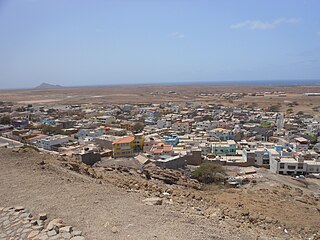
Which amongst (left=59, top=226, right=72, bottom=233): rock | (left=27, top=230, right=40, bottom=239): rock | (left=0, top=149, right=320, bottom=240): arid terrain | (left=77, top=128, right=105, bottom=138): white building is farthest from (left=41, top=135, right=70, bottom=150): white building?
(left=59, top=226, right=72, bottom=233): rock

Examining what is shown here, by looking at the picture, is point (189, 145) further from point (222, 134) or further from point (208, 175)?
point (208, 175)

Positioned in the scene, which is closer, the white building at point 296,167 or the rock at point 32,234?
the rock at point 32,234

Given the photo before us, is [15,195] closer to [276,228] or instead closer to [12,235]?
[12,235]

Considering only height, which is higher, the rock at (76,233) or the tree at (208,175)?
the rock at (76,233)

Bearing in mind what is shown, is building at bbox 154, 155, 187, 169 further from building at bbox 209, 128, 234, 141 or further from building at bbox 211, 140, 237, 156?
building at bbox 209, 128, 234, 141

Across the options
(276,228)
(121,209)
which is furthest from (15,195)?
(276,228)

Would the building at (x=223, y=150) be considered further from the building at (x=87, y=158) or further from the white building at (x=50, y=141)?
the white building at (x=50, y=141)

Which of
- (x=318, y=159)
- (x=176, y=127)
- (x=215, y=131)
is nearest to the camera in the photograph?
(x=318, y=159)

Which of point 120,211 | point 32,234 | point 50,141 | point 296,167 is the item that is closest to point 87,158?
point 50,141

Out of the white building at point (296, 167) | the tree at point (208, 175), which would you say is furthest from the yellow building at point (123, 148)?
the white building at point (296, 167)

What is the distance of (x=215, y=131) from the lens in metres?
35.0

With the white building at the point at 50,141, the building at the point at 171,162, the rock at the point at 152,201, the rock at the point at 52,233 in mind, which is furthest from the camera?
the white building at the point at 50,141

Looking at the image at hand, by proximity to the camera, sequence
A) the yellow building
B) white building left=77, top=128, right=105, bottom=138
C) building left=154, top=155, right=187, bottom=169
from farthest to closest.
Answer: white building left=77, top=128, right=105, bottom=138 < the yellow building < building left=154, top=155, right=187, bottom=169

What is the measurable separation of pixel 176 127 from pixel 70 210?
33.5m
